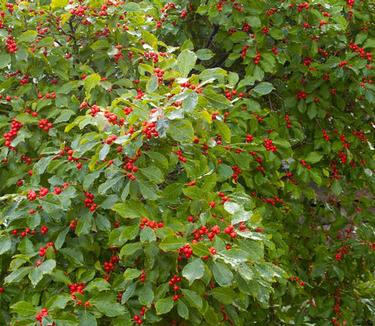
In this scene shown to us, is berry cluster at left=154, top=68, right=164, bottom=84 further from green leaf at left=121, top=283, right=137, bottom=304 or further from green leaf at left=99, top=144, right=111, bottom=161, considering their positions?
green leaf at left=121, top=283, right=137, bottom=304

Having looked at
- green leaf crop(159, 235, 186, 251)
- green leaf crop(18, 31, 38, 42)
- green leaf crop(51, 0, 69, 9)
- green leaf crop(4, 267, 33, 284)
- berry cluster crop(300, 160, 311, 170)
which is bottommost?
berry cluster crop(300, 160, 311, 170)

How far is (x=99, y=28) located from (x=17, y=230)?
1.05 meters

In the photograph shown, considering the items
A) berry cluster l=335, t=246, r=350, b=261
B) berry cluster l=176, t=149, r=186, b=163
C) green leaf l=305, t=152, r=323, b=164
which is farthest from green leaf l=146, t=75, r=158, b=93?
berry cluster l=335, t=246, r=350, b=261

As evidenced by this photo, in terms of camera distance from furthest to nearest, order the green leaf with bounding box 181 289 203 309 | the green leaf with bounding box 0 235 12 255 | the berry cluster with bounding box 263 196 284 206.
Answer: the berry cluster with bounding box 263 196 284 206
the green leaf with bounding box 0 235 12 255
the green leaf with bounding box 181 289 203 309

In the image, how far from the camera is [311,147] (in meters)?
3.92

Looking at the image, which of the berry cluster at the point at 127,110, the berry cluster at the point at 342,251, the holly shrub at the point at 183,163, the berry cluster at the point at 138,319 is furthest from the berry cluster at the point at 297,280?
the berry cluster at the point at 127,110

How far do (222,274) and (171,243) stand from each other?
0.64 feet

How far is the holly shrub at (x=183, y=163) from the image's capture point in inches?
91.0

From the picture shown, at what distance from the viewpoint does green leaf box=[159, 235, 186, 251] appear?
7.16ft

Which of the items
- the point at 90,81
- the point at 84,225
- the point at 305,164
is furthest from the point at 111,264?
the point at 305,164

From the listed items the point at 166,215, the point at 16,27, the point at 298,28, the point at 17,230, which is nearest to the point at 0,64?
→ the point at 16,27

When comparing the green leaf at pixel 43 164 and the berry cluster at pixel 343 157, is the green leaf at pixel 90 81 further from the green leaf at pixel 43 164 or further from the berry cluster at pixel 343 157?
the berry cluster at pixel 343 157

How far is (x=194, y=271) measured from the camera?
2.13 m

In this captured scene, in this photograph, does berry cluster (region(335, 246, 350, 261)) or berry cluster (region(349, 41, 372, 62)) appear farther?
berry cluster (region(335, 246, 350, 261))
